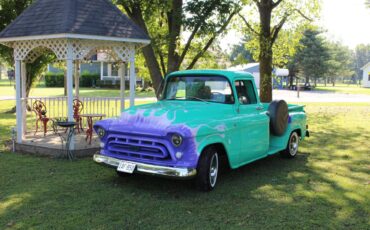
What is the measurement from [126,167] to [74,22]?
4.30 m

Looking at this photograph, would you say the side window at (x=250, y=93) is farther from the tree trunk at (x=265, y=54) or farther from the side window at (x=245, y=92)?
the tree trunk at (x=265, y=54)

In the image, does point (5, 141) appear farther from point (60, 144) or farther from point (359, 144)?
point (359, 144)

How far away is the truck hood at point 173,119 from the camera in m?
5.77

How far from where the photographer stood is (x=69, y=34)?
27.2 feet

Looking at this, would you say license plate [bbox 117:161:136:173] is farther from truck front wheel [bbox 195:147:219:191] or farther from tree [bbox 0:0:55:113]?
tree [bbox 0:0:55:113]

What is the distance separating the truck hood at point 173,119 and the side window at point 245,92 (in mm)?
454

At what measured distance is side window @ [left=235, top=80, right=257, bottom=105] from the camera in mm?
7191

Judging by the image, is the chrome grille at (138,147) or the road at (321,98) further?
the road at (321,98)

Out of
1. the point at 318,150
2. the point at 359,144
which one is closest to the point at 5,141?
the point at 318,150

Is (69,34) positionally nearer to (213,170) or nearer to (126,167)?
(126,167)

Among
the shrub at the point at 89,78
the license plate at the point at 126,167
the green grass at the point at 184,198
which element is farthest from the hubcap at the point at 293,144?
the shrub at the point at 89,78

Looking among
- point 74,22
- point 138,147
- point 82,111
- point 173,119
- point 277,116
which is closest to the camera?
point 173,119

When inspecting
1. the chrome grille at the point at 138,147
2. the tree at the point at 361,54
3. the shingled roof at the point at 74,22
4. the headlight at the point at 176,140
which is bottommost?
the chrome grille at the point at 138,147

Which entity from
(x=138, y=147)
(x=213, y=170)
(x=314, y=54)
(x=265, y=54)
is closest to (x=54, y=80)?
(x=314, y=54)
